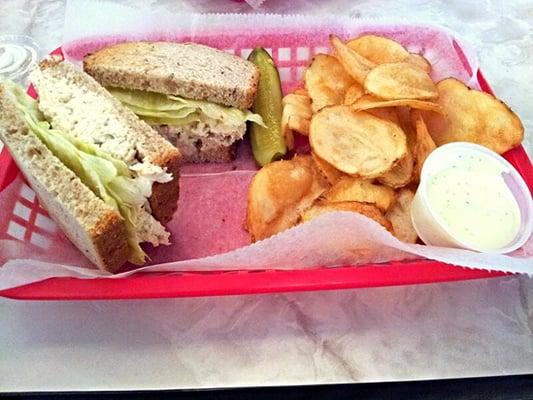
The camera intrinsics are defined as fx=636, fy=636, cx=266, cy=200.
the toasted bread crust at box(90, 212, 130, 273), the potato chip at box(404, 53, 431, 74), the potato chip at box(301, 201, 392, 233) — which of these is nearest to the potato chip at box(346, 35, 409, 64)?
the potato chip at box(404, 53, 431, 74)

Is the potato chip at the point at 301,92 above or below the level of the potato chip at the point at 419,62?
below

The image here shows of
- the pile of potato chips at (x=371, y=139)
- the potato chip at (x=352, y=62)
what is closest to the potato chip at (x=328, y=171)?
the pile of potato chips at (x=371, y=139)

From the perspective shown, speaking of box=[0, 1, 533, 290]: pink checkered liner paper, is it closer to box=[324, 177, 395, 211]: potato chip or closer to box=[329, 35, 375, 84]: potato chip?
box=[324, 177, 395, 211]: potato chip

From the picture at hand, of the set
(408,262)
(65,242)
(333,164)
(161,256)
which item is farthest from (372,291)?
(65,242)

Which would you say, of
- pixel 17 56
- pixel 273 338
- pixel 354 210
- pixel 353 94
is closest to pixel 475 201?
pixel 354 210

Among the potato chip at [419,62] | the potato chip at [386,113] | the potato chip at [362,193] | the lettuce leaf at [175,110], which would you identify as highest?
the potato chip at [419,62]

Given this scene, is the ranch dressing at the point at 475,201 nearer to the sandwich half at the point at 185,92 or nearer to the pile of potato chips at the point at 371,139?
the pile of potato chips at the point at 371,139
